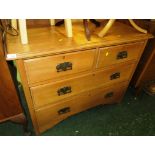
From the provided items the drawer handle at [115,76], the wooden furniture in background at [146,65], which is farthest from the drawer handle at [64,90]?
the wooden furniture in background at [146,65]

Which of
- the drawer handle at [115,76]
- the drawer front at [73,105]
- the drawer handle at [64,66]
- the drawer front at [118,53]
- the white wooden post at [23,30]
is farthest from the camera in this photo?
the drawer handle at [115,76]

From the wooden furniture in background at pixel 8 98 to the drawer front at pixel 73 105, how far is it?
0.47 feet

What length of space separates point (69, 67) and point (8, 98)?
0.42 metres

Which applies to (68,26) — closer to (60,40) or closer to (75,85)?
(60,40)

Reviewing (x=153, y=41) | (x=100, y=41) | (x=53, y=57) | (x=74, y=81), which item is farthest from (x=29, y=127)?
(x=153, y=41)

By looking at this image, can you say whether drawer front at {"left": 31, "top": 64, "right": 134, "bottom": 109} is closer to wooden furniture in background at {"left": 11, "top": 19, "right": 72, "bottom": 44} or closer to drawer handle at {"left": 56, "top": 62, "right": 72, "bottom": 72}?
drawer handle at {"left": 56, "top": 62, "right": 72, "bottom": 72}

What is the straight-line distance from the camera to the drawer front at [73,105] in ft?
3.86

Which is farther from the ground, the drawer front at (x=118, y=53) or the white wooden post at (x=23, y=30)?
the white wooden post at (x=23, y=30)

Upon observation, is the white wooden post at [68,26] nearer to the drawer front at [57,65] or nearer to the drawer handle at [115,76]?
the drawer front at [57,65]

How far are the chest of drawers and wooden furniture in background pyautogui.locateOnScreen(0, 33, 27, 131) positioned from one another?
0.22 ft

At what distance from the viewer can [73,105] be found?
1.28 meters

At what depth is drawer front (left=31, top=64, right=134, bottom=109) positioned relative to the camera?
3.34 ft

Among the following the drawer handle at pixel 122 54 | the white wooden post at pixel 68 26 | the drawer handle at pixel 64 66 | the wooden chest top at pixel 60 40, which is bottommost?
the drawer handle at pixel 122 54
